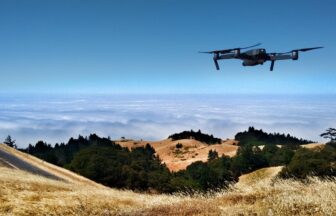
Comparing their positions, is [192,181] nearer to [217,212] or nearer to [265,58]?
[265,58]

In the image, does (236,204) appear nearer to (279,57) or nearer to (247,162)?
(279,57)

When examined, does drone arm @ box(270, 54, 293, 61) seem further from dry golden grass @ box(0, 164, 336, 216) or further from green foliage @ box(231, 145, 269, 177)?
green foliage @ box(231, 145, 269, 177)

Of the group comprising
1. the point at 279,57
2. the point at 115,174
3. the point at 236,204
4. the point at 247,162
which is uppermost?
the point at 279,57

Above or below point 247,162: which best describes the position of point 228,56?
above

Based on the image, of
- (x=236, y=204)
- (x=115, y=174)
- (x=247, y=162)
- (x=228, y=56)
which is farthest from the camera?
(x=247, y=162)

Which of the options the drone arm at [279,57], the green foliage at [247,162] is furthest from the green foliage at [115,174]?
the drone arm at [279,57]

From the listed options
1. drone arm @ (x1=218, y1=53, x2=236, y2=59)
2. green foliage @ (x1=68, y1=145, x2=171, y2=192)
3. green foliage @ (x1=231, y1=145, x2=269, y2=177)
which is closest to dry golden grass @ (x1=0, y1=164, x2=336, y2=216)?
drone arm @ (x1=218, y1=53, x2=236, y2=59)

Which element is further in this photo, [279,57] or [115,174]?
[115,174]

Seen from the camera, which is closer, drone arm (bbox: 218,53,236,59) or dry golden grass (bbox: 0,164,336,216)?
dry golden grass (bbox: 0,164,336,216)

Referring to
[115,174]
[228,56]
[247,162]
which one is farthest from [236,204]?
[247,162]

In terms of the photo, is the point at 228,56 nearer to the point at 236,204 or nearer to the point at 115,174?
the point at 236,204

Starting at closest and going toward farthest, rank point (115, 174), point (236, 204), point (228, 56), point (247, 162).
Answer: point (236, 204) < point (228, 56) < point (115, 174) < point (247, 162)

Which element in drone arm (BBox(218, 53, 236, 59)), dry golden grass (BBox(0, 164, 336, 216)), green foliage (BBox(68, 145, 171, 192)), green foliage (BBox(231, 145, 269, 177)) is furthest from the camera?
green foliage (BBox(231, 145, 269, 177))

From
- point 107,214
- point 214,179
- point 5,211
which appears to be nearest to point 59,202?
point 5,211
